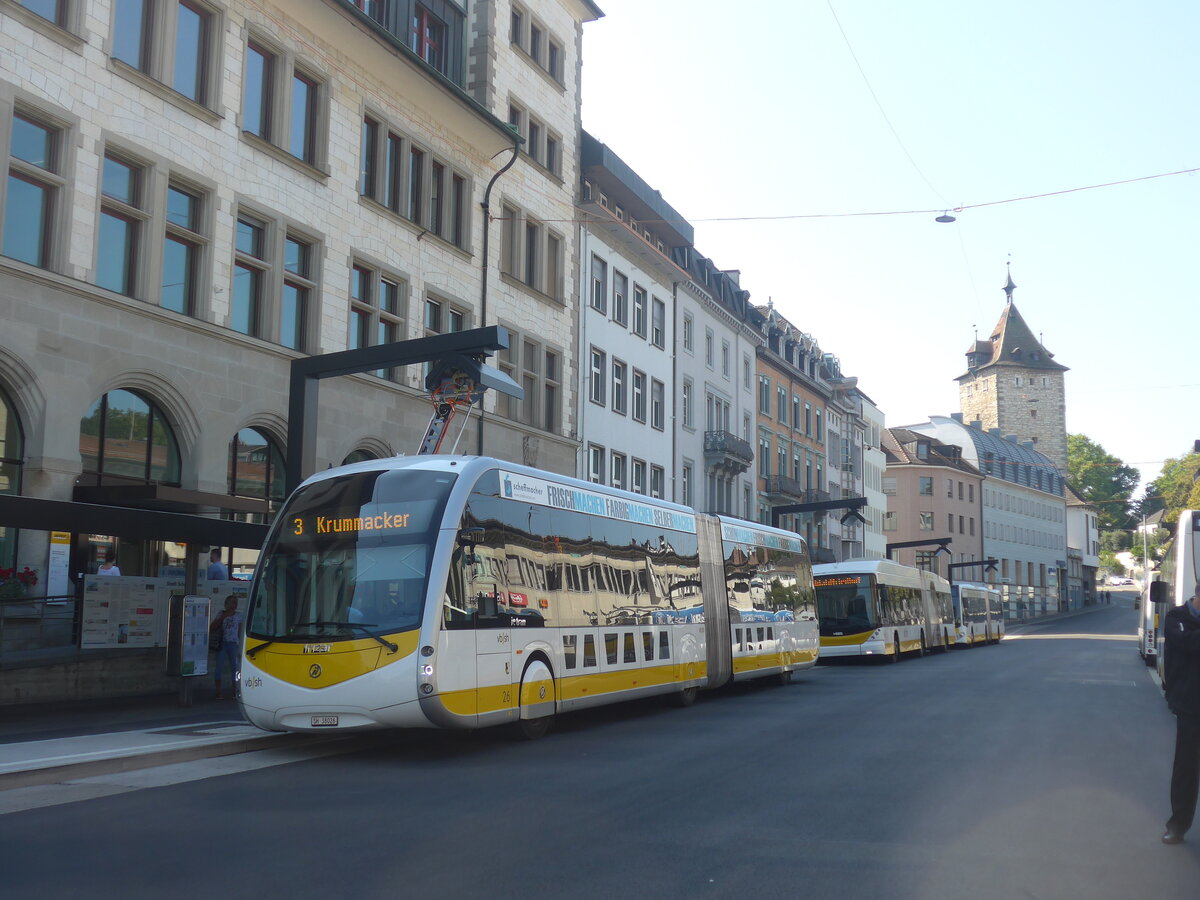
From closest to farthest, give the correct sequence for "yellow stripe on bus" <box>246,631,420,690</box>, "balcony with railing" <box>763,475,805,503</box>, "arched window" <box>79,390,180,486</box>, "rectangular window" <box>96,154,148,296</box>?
"yellow stripe on bus" <box>246,631,420,690</box>, "arched window" <box>79,390,180,486</box>, "rectangular window" <box>96,154,148,296</box>, "balcony with railing" <box>763,475,805,503</box>

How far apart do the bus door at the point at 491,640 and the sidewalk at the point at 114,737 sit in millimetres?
2238

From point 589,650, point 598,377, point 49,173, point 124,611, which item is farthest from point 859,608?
point 49,173

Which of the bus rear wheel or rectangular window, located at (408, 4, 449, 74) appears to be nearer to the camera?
the bus rear wheel

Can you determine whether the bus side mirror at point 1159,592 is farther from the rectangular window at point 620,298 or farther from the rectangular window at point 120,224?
the rectangular window at point 620,298

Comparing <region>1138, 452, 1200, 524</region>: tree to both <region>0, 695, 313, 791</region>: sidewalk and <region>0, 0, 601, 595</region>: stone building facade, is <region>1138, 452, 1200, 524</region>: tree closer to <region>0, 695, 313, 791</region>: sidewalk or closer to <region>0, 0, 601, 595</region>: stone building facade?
<region>0, 0, 601, 595</region>: stone building facade

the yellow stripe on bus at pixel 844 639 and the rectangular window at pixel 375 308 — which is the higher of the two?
the rectangular window at pixel 375 308

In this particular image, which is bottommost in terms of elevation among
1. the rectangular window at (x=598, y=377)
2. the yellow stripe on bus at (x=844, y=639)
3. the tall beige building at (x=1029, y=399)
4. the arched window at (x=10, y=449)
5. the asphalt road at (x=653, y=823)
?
the asphalt road at (x=653, y=823)

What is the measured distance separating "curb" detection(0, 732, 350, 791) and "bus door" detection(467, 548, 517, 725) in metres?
2.07

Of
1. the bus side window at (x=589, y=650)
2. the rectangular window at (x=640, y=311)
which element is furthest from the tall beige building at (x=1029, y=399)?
the bus side window at (x=589, y=650)

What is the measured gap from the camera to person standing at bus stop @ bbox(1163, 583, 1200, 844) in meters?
8.16

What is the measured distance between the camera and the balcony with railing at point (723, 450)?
167ft

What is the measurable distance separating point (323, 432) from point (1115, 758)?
16303mm

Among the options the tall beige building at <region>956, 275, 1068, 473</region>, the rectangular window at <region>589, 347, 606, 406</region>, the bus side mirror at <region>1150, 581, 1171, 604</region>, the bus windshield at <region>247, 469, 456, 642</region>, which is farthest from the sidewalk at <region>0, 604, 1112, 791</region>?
the tall beige building at <region>956, 275, 1068, 473</region>

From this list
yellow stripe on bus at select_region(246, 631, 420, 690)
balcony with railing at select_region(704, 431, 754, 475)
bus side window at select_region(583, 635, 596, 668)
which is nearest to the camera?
yellow stripe on bus at select_region(246, 631, 420, 690)
